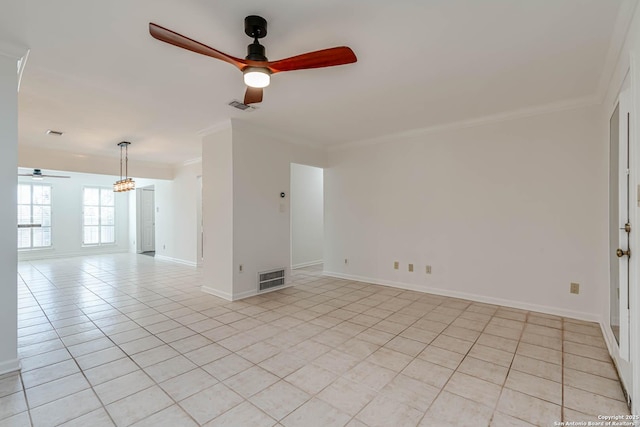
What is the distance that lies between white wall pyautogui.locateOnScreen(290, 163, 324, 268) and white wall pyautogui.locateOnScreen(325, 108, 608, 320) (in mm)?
1660

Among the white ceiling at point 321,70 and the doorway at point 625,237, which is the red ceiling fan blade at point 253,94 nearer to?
the white ceiling at point 321,70

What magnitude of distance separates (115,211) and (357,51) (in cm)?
1050

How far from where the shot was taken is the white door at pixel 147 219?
980 centimetres

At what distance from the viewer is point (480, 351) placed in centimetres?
265

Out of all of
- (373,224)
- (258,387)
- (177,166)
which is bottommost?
(258,387)

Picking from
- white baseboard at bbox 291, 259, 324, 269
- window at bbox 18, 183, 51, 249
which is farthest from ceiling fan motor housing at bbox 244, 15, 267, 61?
window at bbox 18, 183, 51, 249

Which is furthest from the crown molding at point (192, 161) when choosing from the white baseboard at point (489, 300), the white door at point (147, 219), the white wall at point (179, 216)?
the white baseboard at point (489, 300)

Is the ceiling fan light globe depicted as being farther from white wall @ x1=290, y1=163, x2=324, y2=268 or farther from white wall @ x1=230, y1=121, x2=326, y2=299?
white wall @ x1=290, y1=163, x2=324, y2=268

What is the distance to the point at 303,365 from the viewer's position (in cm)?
242

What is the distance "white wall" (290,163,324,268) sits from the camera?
679 centimetres

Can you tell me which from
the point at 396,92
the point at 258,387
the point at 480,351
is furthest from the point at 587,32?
the point at 258,387

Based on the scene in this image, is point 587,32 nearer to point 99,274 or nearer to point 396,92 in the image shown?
point 396,92

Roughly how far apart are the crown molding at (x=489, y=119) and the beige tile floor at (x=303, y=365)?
247 centimetres

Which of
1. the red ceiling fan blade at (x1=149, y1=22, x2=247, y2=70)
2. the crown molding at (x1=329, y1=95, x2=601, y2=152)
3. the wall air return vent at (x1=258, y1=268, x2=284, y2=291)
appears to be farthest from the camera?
the wall air return vent at (x1=258, y1=268, x2=284, y2=291)
